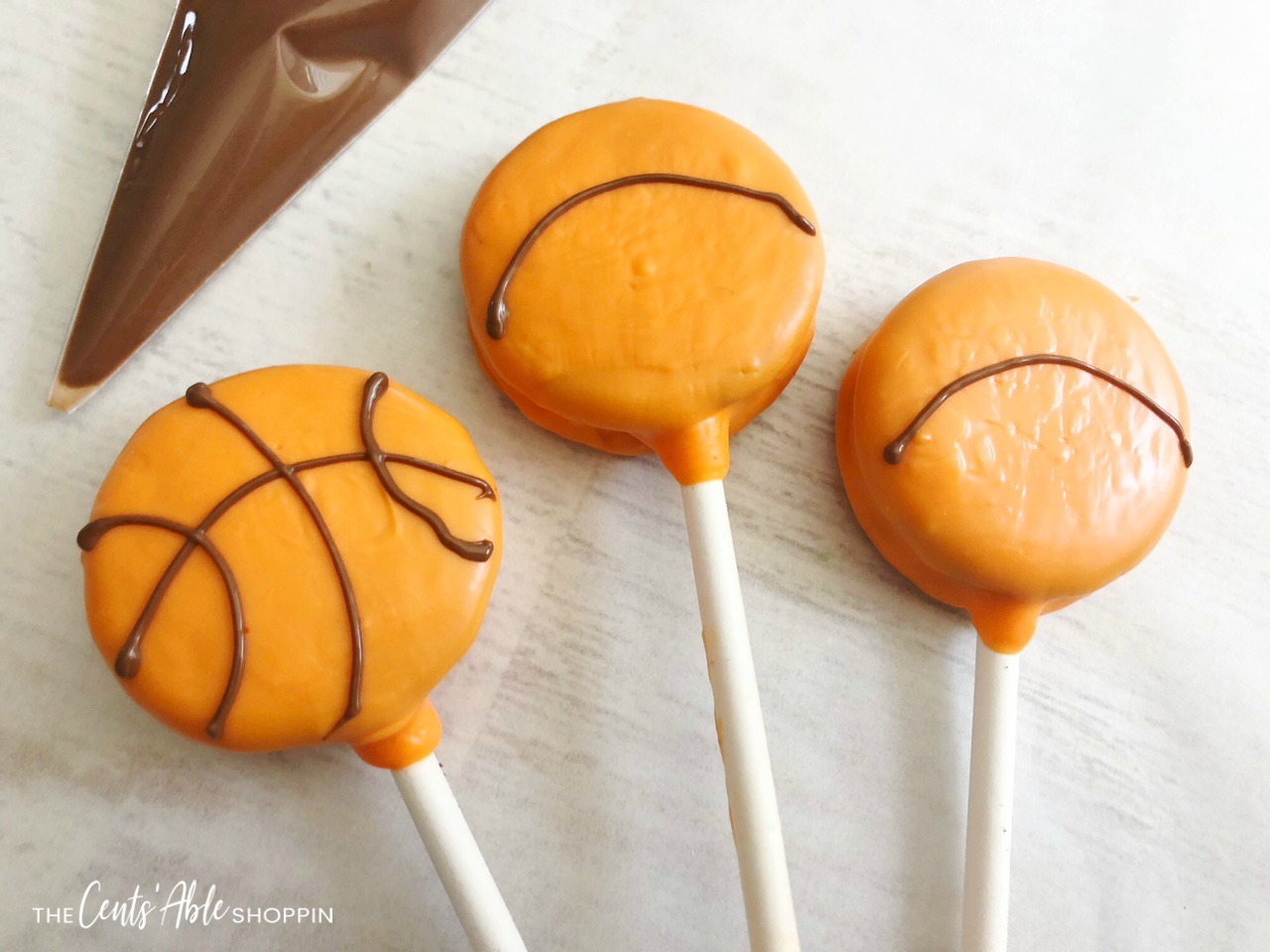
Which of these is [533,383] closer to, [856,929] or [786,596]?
[786,596]

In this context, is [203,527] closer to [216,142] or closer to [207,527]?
→ [207,527]

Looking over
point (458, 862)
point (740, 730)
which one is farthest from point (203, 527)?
point (740, 730)

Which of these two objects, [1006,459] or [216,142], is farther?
[216,142]

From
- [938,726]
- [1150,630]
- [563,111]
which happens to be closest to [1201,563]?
[1150,630]

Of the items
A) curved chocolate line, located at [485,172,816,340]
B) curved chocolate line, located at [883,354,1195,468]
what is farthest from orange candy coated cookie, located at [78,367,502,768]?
curved chocolate line, located at [883,354,1195,468]

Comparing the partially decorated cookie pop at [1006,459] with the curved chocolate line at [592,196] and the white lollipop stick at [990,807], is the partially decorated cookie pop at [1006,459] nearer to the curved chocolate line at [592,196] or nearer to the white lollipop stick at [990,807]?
the white lollipop stick at [990,807]

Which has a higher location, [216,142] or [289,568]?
[216,142]

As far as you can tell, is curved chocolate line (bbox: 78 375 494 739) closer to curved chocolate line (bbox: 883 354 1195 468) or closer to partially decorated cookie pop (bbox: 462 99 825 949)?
partially decorated cookie pop (bbox: 462 99 825 949)

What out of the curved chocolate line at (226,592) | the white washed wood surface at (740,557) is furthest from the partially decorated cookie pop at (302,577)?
the white washed wood surface at (740,557)
